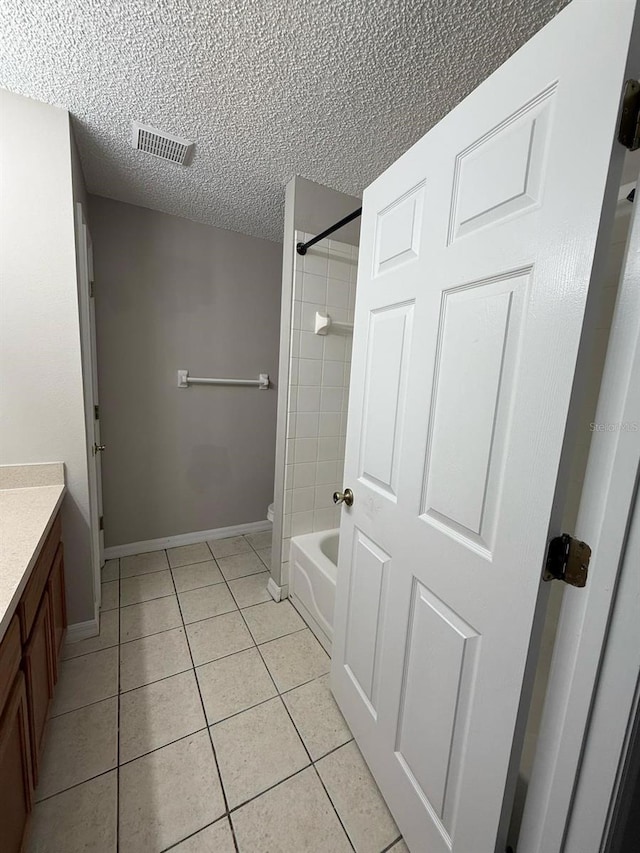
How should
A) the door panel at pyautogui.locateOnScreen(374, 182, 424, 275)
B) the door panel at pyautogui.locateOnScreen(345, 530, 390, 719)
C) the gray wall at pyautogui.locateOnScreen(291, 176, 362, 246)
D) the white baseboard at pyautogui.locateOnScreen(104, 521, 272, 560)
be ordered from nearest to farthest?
the door panel at pyautogui.locateOnScreen(374, 182, 424, 275)
the door panel at pyautogui.locateOnScreen(345, 530, 390, 719)
the gray wall at pyautogui.locateOnScreen(291, 176, 362, 246)
the white baseboard at pyautogui.locateOnScreen(104, 521, 272, 560)

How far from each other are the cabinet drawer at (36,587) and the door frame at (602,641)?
1.30m

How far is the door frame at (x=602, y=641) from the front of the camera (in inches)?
21.5

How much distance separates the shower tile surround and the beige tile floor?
21.4 inches

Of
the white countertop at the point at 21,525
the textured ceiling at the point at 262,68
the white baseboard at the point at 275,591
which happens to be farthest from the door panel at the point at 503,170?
the white baseboard at the point at 275,591

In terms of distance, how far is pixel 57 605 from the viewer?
1442 mm

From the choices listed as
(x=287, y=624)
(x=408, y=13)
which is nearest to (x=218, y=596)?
(x=287, y=624)

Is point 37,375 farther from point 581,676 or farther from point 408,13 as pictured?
point 581,676

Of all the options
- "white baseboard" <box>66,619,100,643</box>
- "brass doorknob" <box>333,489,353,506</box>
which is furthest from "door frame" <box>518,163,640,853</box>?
"white baseboard" <box>66,619,100,643</box>

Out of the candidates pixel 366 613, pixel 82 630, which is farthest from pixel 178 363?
pixel 366 613

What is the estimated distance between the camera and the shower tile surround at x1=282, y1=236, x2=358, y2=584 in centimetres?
192

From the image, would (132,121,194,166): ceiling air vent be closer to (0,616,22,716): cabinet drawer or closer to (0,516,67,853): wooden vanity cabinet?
(0,516,67,853): wooden vanity cabinet

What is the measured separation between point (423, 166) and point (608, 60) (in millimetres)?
439

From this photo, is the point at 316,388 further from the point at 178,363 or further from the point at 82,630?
the point at 82,630

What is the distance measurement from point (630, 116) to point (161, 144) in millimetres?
1786
